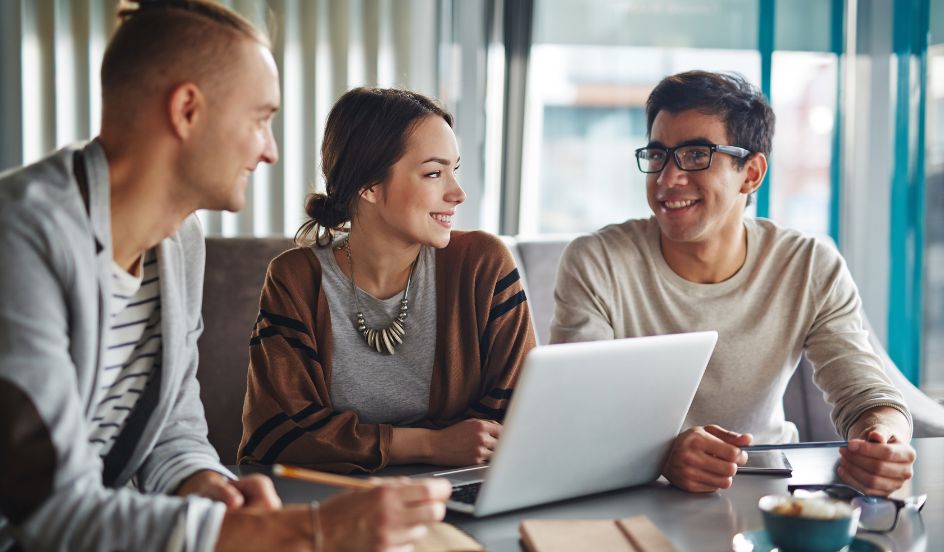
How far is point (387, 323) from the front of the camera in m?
1.58

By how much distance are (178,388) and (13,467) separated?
38 cm

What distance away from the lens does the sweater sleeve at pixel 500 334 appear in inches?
59.5

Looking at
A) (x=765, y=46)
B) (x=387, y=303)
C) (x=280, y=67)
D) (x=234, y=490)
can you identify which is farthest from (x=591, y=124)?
(x=234, y=490)

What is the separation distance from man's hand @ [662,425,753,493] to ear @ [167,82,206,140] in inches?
29.4

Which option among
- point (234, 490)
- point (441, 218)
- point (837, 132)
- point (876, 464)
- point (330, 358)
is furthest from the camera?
→ point (837, 132)

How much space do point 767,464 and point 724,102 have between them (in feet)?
2.70

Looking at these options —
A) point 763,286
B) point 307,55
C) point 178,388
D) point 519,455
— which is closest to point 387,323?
point 178,388

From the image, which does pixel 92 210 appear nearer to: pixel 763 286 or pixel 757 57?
pixel 763 286

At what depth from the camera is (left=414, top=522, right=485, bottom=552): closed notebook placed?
884mm

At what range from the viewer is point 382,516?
83cm

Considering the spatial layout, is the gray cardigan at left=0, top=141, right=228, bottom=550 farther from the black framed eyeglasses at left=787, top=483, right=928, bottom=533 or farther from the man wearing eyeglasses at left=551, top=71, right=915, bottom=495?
the man wearing eyeglasses at left=551, top=71, right=915, bottom=495

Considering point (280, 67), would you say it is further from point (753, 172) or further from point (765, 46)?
point (753, 172)

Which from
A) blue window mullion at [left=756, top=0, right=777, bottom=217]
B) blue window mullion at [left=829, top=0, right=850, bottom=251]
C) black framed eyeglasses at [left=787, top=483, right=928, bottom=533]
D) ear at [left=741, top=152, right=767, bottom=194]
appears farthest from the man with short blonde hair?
blue window mullion at [left=829, top=0, right=850, bottom=251]

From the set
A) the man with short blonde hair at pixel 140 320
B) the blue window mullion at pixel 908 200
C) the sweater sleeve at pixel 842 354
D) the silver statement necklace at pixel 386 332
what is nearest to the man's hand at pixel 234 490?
the man with short blonde hair at pixel 140 320
